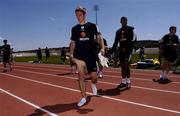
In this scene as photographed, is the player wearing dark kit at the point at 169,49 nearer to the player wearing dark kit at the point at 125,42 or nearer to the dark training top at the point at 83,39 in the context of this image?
the player wearing dark kit at the point at 125,42

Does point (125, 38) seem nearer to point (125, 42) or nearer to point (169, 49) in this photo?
point (125, 42)

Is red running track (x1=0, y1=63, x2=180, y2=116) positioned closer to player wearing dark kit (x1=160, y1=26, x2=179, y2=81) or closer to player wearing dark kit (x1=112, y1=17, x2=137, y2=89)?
player wearing dark kit (x1=112, y1=17, x2=137, y2=89)

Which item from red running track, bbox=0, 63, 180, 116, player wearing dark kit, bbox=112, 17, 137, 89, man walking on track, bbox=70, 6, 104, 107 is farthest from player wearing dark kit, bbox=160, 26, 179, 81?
man walking on track, bbox=70, 6, 104, 107

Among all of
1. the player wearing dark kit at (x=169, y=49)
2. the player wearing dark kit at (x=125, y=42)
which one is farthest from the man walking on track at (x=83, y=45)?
the player wearing dark kit at (x=169, y=49)

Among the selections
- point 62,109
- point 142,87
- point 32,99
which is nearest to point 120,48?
point 142,87

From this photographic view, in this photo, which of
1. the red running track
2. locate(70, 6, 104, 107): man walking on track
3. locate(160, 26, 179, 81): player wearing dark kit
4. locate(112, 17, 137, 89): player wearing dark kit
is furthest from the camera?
locate(160, 26, 179, 81): player wearing dark kit

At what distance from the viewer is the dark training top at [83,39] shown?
9.38 metres

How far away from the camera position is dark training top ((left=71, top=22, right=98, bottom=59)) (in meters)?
9.38

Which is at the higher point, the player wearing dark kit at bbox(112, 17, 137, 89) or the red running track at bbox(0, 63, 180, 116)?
the player wearing dark kit at bbox(112, 17, 137, 89)

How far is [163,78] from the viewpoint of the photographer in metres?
15.2

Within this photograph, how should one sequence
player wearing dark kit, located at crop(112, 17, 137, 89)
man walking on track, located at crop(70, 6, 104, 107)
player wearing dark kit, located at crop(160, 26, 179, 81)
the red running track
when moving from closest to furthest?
the red running track
man walking on track, located at crop(70, 6, 104, 107)
player wearing dark kit, located at crop(112, 17, 137, 89)
player wearing dark kit, located at crop(160, 26, 179, 81)

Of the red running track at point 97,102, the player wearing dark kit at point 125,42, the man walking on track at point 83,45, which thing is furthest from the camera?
the player wearing dark kit at point 125,42

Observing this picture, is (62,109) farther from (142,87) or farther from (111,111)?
(142,87)

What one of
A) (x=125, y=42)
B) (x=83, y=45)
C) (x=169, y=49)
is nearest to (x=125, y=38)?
(x=125, y=42)
